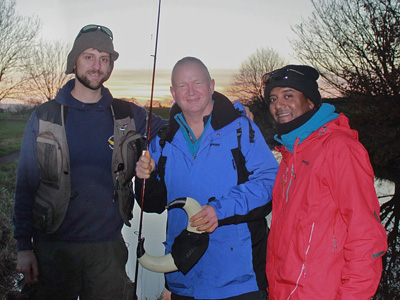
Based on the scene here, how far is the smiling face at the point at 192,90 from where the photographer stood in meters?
2.26

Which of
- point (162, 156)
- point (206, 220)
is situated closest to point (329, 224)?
point (206, 220)

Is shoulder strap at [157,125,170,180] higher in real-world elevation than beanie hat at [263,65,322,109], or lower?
lower

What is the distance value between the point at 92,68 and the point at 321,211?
5.58ft

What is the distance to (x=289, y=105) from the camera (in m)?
2.01

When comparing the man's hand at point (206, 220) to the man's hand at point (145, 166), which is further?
the man's hand at point (145, 166)

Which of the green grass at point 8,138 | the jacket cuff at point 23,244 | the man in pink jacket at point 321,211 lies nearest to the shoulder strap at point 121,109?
the jacket cuff at point 23,244

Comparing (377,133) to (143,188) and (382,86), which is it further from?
(143,188)

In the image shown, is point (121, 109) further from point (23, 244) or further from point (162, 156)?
point (23, 244)

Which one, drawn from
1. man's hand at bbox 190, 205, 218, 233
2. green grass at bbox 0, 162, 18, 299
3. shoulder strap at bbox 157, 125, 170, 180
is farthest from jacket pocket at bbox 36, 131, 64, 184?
green grass at bbox 0, 162, 18, 299

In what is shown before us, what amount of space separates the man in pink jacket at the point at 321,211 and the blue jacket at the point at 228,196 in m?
0.16

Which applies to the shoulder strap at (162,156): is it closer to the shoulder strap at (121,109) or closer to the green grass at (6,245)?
the shoulder strap at (121,109)

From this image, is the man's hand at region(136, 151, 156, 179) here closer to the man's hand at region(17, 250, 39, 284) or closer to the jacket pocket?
the jacket pocket

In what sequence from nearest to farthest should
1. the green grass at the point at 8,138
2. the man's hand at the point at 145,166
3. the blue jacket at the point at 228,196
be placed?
1. the blue jacket at the point at 228,196
2. the man's hand at the point at 145,166
3. the green grass at the point at 8,138

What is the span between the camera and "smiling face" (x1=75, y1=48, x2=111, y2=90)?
2.50 metres
